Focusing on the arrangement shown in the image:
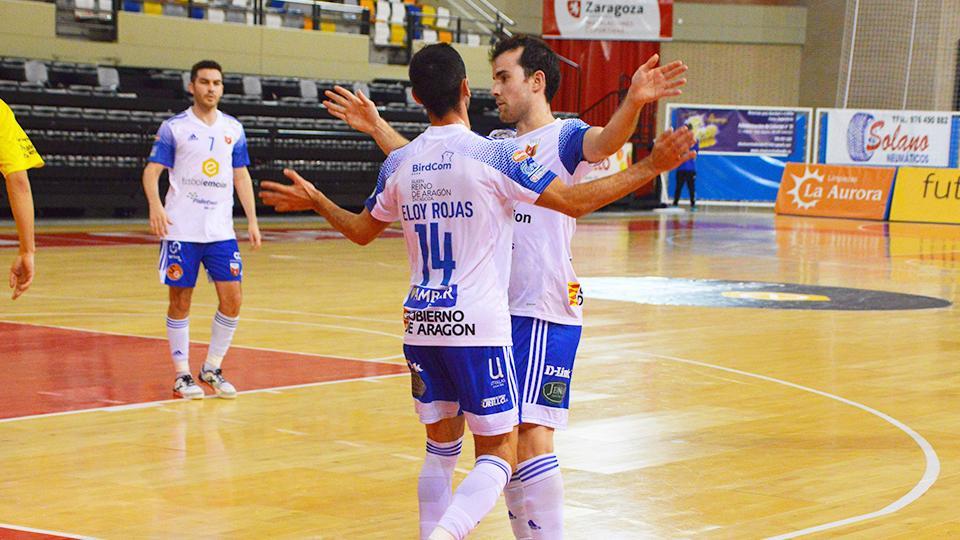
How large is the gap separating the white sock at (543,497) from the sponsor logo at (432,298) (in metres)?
0.67

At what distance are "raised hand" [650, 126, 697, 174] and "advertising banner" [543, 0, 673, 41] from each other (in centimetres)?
2855

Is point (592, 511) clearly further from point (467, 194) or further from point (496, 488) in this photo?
point (467, 194)

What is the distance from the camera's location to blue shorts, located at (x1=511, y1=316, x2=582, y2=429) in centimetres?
473

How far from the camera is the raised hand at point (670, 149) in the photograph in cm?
418

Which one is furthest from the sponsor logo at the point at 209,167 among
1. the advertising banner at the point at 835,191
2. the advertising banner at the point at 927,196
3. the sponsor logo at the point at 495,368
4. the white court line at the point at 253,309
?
the advertising banner at the point at 835,191

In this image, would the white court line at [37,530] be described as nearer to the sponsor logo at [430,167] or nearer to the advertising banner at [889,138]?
the sponsor logo at [430,167]

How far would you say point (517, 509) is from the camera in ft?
15.5

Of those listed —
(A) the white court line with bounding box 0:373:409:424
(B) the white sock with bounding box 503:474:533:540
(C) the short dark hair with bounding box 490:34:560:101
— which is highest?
(C) the short dark hair with bounding box 490:34:560:101

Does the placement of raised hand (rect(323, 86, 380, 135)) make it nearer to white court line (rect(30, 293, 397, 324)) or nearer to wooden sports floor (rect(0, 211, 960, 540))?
wooden sports floor (rect(0, 211, 960, 540))

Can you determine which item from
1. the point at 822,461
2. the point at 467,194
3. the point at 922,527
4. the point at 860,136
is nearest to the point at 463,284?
the point at 467,194

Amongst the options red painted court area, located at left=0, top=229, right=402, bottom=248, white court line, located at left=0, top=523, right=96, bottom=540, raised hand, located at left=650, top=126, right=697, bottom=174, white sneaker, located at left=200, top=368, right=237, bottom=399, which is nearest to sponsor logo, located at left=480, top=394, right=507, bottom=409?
raised hand, located at left=650, top=126, right=697, bottom=174

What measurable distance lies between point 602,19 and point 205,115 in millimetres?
24748

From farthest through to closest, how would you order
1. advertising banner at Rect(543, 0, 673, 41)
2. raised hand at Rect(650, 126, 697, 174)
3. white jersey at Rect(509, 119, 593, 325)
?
advertising banner at Rect(543, 0, 673, 41), white jersey at Rect(509, 119, 593, 325), raised hand at Rect(650, 126, 697, 174)

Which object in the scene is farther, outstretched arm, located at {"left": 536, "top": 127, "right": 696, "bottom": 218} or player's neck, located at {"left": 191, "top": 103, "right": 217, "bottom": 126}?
player's neck, located at {"left": 191, "top": 103, "right": 217, "bottom": 126}
